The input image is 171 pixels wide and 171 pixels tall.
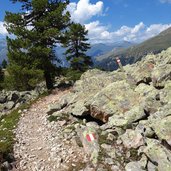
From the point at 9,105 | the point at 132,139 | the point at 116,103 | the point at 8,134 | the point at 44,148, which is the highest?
the point at 9,105

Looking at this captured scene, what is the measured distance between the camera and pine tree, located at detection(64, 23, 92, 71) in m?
54.5

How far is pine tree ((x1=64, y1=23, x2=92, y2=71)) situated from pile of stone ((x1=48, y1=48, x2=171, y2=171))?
29.3m

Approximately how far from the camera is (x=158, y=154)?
12.7 meters

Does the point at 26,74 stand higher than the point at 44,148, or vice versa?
the point at 26,74

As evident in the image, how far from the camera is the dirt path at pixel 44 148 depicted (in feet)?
49.1

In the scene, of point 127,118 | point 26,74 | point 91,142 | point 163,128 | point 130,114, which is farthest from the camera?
point 26,74

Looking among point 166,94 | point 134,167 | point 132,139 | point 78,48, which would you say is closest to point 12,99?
point 166,94

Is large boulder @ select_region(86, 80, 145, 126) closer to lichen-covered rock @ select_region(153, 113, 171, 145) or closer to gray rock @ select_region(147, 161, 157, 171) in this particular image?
lichen-covered rock @ select_region(153, 113, 171, 145)

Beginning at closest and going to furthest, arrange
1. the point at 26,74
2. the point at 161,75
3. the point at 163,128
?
the point at 163,128 < the point at 161,75 < the point at 26,74

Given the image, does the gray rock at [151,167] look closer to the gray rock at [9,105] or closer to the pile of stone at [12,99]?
the pile of stone at [12,99]

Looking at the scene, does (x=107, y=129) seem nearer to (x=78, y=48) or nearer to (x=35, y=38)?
(x=35, y=38)

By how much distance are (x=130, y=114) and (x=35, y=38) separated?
18.8 metres

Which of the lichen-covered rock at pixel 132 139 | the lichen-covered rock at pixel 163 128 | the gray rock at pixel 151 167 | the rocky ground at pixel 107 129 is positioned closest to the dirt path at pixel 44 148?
the rocky ground at pixel 107 129

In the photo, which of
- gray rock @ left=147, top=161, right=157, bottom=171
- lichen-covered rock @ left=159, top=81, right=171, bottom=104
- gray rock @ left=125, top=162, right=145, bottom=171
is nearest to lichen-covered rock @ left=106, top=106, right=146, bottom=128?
lichen-covered rock @ left=159, top=81, right=171, bottom=104
